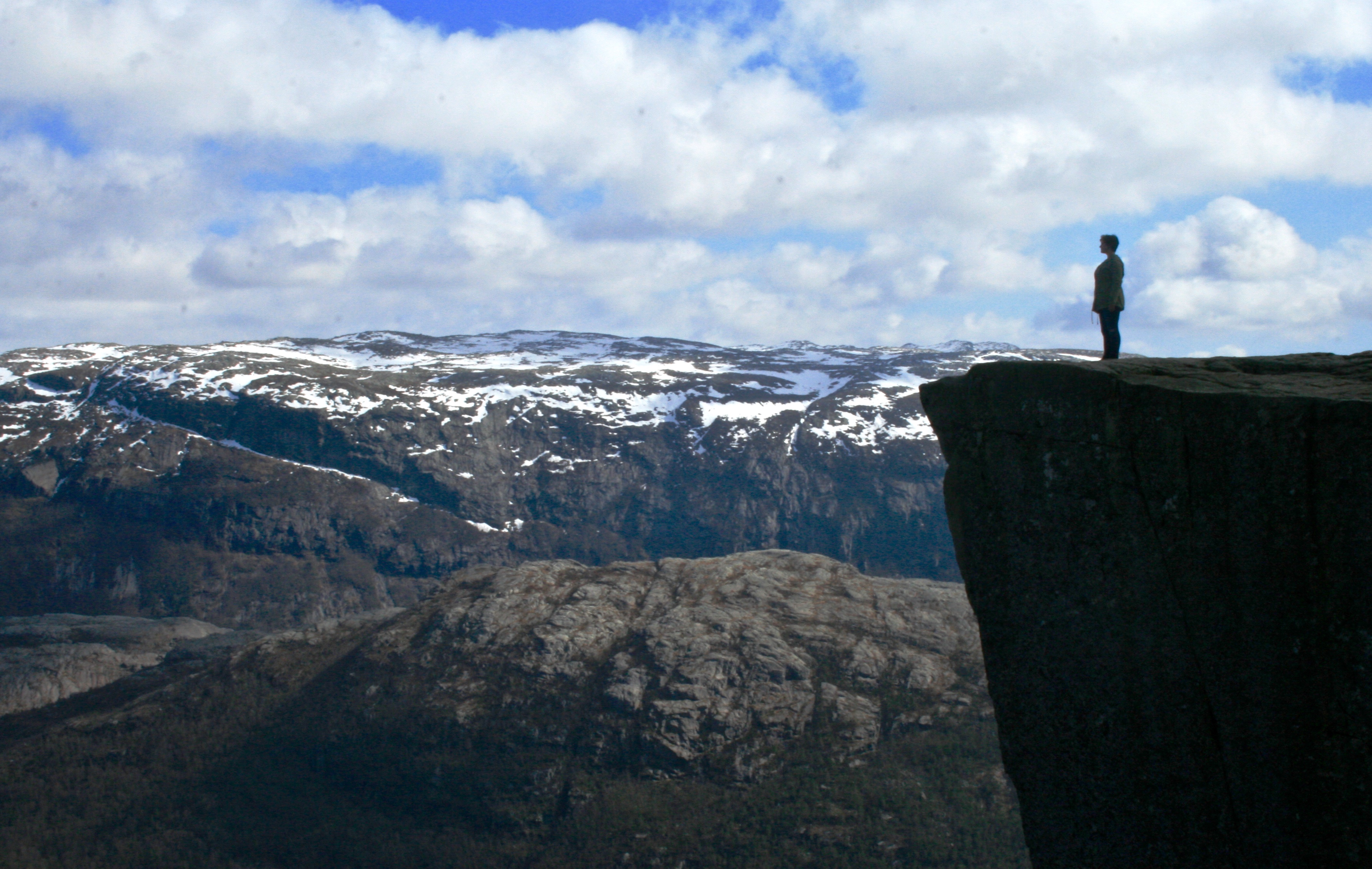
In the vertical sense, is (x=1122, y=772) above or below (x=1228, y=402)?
below

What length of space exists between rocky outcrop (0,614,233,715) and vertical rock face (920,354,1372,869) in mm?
189603

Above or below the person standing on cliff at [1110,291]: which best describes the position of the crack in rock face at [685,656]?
below

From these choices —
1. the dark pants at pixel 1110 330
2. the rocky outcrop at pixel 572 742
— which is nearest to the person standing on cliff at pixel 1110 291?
the dark pants at pixel 1110 330

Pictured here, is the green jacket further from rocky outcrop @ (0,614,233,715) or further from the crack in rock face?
rocky outcrop @ (0,614,233,715)

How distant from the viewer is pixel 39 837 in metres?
116

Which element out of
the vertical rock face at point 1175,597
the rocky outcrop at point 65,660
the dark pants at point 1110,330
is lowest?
the rocky outcrop at point 65,660

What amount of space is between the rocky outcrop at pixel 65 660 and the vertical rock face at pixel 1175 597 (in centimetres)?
18960

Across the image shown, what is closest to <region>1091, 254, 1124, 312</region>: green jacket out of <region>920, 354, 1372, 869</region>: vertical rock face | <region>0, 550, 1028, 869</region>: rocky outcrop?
<region>920, 354, 1372, 869</region>: vertical rock face

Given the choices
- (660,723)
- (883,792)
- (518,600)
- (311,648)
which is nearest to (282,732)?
(311,648)

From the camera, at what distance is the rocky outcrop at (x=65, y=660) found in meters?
162

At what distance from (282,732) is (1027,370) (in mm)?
135523

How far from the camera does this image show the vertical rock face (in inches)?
481

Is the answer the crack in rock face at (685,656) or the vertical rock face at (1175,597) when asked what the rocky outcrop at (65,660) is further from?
the vertical rock face at (1175,597)

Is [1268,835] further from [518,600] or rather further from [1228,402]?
[518,600]
